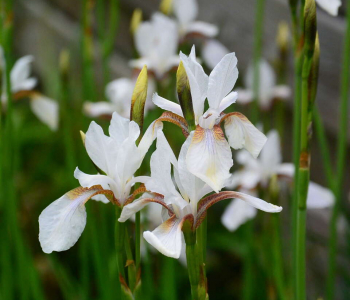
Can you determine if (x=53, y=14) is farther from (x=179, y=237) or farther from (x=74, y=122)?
(x=179, y=237)

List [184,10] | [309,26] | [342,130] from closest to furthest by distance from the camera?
1. [309,26]
2. [342,130]
3. [184,10]

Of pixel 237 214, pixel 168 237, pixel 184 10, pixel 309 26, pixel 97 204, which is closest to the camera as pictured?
pixel 168 237

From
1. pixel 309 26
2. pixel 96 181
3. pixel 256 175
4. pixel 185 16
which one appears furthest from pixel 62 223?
pixel 185 16

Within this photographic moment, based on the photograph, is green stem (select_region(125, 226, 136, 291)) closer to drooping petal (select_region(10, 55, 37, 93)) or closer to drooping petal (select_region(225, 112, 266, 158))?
drooping petal (select_region(225, 112, 266, 158))

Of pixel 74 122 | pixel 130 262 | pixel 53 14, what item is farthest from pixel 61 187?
pixel 130 262

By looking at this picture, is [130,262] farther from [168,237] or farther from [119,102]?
[119,102]

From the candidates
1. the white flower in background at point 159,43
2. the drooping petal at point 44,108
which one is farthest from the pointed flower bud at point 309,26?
the drooping petal at point 44,108
